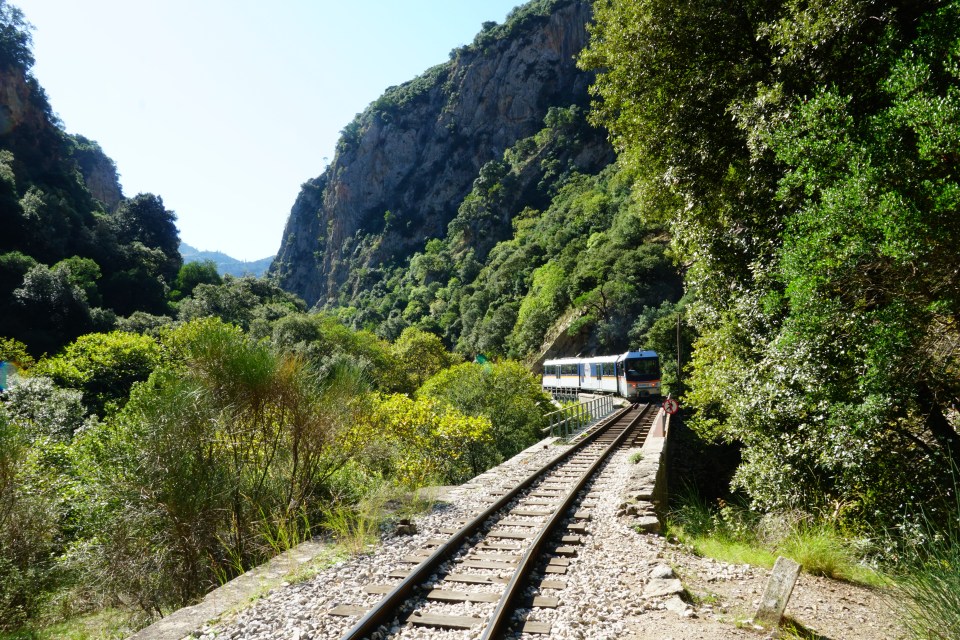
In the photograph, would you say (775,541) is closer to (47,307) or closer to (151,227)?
(47,307)

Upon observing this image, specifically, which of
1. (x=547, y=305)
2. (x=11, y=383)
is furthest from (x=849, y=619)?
(x=547, y=305)

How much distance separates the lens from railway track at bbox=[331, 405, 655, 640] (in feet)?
12.4

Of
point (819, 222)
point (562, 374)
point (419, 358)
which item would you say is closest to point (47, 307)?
point (419, 358)

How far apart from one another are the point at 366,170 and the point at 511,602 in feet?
420

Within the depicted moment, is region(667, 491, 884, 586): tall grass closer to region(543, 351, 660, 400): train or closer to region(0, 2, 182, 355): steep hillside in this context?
region(543, 351, 660, 400): train

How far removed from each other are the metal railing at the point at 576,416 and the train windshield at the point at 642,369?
2.25 meters

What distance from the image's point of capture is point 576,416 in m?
18.8

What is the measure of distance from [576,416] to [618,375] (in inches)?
391

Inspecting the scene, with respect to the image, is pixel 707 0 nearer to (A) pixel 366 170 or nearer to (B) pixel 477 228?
(B) pixel 477 228

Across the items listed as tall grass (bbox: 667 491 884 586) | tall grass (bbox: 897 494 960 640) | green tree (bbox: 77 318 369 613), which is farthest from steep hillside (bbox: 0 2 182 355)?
tall grass (bbox: 897 494 960 640)

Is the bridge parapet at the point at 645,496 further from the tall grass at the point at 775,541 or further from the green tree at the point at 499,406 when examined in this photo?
the green tree at the point at 499,406

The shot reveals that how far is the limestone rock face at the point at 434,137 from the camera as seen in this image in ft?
312

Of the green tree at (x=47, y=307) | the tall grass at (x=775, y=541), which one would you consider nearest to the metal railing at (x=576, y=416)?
the tall grass at (x=775, y=541)

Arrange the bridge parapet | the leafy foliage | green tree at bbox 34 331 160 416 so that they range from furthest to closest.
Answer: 1. green tree at bbox 34 331 160 416
2. the bridge parapet
3. the leafy foliage
